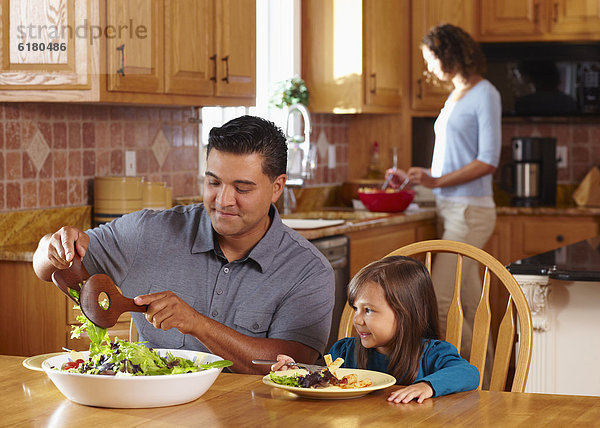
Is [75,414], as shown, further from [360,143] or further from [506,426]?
[360,143]

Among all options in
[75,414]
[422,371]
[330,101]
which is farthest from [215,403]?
[330,101]

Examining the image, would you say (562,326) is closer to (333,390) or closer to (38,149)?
(333,390)

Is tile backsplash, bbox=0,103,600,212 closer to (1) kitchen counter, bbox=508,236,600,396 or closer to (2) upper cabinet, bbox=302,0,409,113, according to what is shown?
(2) upper cabinet, bbox=302,0,409,113

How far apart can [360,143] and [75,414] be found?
13.6ft

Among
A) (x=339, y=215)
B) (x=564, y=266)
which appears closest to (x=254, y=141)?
(x=564, y=266)

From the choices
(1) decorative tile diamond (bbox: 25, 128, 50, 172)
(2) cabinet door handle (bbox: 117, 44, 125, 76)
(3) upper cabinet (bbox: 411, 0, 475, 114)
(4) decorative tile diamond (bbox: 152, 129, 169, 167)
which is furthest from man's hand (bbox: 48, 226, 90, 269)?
(3) upper cabinet (bbox: 411, 0, 475, 114)

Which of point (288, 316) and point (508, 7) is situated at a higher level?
point (508, 7)

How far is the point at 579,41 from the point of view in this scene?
4.87m

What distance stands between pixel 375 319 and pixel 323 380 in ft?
1.02

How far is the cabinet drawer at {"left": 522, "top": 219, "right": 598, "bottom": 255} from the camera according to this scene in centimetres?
466

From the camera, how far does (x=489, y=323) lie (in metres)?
1.87

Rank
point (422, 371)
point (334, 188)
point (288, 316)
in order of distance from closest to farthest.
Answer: point (422, 371) < point (288, 316) < point (334, 188)

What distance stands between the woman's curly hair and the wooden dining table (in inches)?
115

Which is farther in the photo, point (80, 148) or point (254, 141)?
point (80, 148)
